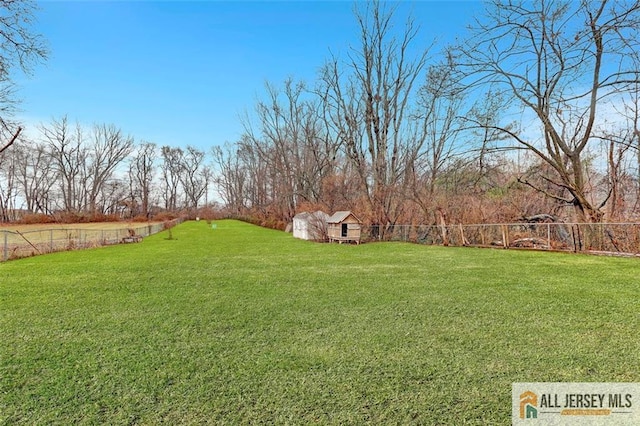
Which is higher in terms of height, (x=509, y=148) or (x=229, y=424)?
(x=509, y=148)

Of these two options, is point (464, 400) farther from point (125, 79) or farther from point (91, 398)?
point (125, 79)

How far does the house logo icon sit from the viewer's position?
214cm

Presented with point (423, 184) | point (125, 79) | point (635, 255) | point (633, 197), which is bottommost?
point (635, 255)

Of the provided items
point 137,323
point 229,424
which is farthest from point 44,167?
point 229,424

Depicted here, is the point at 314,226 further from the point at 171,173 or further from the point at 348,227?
the point at 171,173

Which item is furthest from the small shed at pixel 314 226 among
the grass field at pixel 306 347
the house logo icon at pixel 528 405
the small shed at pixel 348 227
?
the house logo icon at pixel 528 405

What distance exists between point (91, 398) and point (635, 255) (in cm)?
1134

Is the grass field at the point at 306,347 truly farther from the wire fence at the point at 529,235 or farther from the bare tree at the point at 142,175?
the bare tree at the point at 142,175

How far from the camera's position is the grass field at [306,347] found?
2.22 metres

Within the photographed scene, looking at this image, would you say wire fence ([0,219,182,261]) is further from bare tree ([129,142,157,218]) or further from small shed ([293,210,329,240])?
bare tree ([129,142,157,218])

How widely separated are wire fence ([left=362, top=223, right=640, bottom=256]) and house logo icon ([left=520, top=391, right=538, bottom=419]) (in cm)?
907

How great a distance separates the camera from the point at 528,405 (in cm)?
223

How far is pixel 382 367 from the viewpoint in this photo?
2.77m

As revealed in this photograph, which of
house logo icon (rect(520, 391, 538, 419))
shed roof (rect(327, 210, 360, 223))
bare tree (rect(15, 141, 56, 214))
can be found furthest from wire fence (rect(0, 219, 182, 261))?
bare tree (rect(15, 141, 56, 214))
